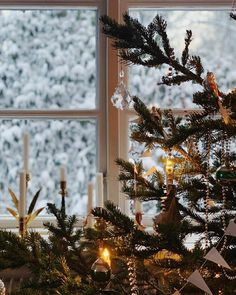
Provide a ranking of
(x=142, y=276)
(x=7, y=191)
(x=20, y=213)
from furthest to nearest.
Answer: (x=7, y=191) → (x=20, y=213) → (x=142, y=276)

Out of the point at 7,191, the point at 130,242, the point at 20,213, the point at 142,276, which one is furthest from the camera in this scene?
the point at 7,191

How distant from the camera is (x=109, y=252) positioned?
1.14 m

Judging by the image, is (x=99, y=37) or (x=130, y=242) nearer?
(x=130, y=242)

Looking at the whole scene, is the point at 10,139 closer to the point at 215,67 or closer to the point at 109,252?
the point at 215,67

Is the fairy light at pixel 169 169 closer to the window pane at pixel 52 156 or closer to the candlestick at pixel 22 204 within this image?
the candlestick at pixel 22 204

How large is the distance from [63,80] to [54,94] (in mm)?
69

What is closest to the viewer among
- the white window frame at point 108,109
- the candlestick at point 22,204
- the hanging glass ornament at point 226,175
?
the hanging glass ornament at point 226,175

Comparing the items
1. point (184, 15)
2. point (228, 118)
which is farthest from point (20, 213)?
point (184, 15)

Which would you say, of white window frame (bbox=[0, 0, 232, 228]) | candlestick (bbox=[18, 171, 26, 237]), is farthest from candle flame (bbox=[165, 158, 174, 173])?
white window frame (bbox=[0, 0, 232, 228])

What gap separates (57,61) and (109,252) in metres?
1.20

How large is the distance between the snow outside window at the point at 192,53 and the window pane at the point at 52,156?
264mm

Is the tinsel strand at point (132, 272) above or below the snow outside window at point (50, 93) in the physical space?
below

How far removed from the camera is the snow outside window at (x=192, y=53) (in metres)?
2.16

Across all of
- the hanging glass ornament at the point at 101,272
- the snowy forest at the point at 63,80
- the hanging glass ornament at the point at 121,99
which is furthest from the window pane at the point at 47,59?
the hanging glass ornament at the point at 101,272
